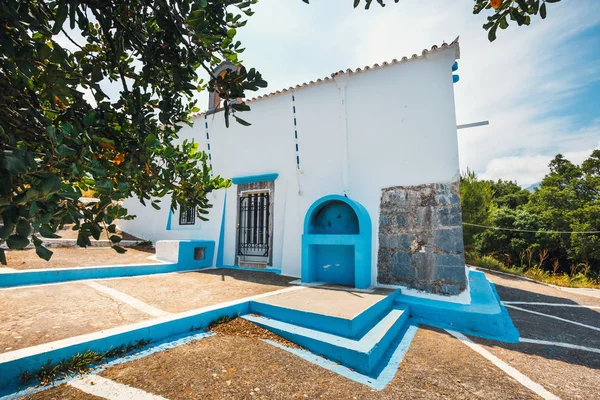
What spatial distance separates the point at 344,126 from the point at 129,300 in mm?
5694

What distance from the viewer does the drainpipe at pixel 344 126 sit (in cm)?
664

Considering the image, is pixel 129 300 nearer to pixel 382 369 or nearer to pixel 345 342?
pixel 345 342

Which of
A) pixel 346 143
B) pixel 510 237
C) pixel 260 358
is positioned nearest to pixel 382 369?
pixel 260 358

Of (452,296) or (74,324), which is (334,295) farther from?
(74,324)

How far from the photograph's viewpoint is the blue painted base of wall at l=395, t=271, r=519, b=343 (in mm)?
4332

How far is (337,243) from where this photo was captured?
5.84m

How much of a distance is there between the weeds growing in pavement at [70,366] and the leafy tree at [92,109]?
154cm

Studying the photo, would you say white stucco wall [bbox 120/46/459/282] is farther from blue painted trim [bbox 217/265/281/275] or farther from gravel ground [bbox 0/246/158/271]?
gravel ground [bbox 0/246/158/271]

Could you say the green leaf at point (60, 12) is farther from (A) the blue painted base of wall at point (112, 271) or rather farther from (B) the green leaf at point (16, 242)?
(A) the blue painted base of wall at point (112, 271)

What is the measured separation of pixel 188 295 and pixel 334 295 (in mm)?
2529

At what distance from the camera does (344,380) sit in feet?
8.85

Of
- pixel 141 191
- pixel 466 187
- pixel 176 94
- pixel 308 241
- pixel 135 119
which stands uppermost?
pixel 466 187

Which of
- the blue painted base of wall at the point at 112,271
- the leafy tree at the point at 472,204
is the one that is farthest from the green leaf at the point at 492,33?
the leafy tree at the point at 472,204

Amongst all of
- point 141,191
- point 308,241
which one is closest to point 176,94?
point 141,191
